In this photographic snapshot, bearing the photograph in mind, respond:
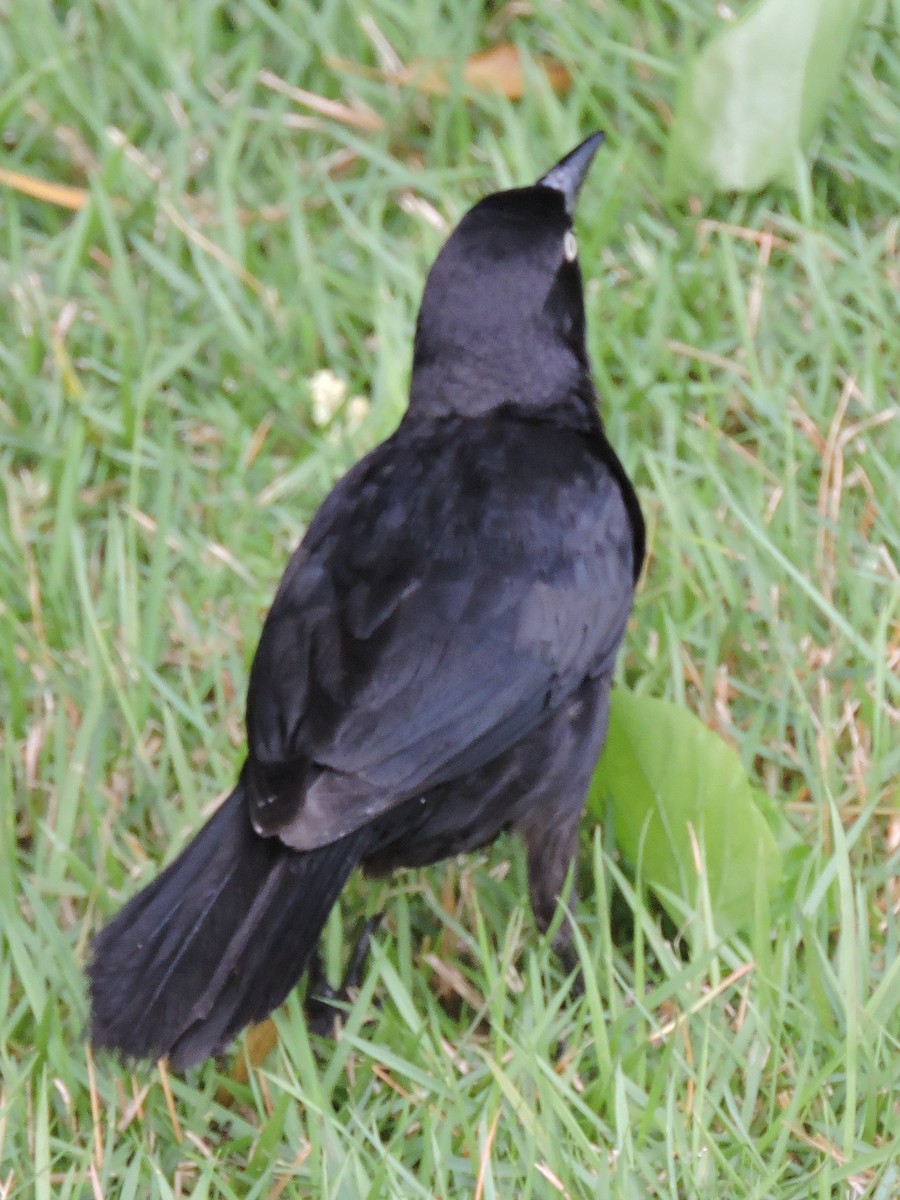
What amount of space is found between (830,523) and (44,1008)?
5.97 ft

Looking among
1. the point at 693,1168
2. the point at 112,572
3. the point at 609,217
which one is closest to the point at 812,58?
the point at 609,217

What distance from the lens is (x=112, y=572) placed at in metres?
3.83

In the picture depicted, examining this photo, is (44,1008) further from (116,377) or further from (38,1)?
(38,1)

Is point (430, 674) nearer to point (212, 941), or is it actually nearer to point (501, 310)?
point (212, 941)

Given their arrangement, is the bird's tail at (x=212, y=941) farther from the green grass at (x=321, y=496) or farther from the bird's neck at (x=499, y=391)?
the bird's neck at (x=499, y=391)

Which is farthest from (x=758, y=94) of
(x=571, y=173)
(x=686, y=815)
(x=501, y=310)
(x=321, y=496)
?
(x=686, y=815)

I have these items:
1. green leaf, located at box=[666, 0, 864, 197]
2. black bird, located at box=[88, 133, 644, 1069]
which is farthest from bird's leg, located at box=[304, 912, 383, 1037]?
green leaf, located at box=[666, 0, 864, 197]

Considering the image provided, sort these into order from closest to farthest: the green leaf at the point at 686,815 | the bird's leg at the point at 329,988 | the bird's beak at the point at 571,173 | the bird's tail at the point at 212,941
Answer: the bird's tail at the point at 212,941
the green leaf at the point at 686,815
the bird's leg at the point at 329,988
the bird's beak at the point at 571,173

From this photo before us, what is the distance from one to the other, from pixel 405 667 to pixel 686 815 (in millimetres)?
604

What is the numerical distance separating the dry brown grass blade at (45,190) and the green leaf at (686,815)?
2.25 metres

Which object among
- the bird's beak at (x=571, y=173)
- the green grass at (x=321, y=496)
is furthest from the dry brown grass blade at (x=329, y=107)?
the bird's beak at (x=571, y=173)

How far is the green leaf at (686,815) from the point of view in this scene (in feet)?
9.82

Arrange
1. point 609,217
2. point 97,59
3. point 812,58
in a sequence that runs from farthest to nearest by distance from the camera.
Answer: point 97,59 → point 609,217 → point 812,58

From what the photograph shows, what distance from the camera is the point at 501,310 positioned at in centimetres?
333
